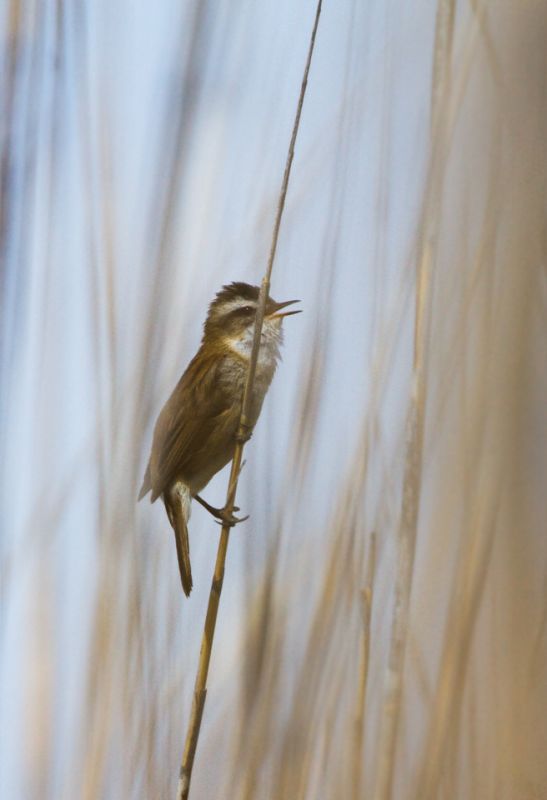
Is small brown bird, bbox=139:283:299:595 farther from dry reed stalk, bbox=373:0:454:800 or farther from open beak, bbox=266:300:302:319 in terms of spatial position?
dry reed stalk, bbox=373:0:454:800

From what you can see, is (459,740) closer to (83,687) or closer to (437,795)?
(437,795)

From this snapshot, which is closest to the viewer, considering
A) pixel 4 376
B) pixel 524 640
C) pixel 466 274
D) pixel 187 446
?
pixel 524 640

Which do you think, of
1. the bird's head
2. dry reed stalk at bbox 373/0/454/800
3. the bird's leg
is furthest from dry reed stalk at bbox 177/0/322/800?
the bird's head

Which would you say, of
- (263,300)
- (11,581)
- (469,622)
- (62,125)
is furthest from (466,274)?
(11,581)

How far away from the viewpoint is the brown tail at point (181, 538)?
5.38 feet

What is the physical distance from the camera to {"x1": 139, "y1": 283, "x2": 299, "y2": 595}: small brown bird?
77.6 inches

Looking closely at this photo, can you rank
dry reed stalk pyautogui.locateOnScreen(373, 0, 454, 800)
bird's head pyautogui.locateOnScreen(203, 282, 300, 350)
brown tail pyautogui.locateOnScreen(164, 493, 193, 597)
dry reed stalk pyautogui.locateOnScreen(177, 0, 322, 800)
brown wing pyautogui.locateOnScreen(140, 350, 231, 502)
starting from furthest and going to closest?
bird's head pyautogui.locateOnScreen(203, 282, 300, 350)
brown wing pyautogui.locateOnScreen(140, 350, 231, 502)
brown tail pyautogui.locateOnScreen(164, 493, 193, 597)
dry reed stalk pyautogui.locateOnScreen(373, 0, 454, 800)
dry reed stalk pyautogui.locateOnScreen(177, 0, 322, 800)

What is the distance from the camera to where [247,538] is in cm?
151

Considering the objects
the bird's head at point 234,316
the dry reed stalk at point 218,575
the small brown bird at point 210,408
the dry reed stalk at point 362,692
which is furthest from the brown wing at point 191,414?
the dry reed stalk at point 362,692

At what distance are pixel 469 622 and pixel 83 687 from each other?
0.59 metres

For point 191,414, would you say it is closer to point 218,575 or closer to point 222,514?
point 222,514

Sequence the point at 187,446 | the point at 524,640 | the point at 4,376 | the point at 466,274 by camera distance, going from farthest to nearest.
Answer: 1. the point at 187,446
2. the point at 466,274
3. the point at 4,376
4. the point at 524,640

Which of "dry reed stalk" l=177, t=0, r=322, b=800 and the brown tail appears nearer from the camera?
"dry reed stalk" l=177, t=0, r=322, b=800

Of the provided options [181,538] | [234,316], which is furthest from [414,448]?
[234,316]
